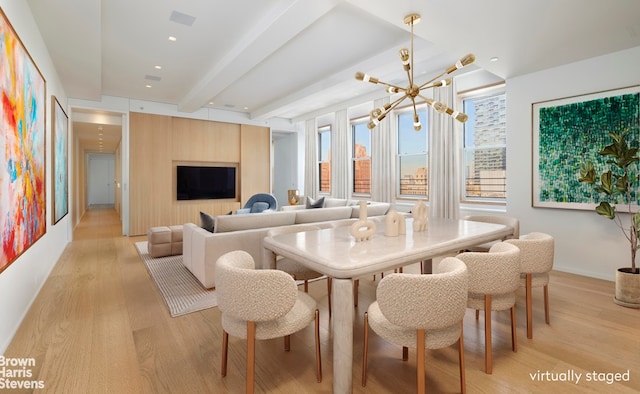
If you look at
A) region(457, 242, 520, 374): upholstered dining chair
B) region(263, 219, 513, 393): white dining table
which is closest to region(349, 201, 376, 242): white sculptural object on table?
region(263, 219, 513, 393): white dining table

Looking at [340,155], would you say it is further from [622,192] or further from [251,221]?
[622,192]

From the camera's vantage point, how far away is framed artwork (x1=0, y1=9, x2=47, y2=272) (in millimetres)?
2061

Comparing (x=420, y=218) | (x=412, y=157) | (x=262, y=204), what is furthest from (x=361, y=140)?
(x=420, y=218)

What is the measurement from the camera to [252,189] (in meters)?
8.26

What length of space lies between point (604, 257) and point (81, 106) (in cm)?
875

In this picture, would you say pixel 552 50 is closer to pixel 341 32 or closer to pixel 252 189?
pixel 341 32

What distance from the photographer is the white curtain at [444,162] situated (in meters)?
5.12

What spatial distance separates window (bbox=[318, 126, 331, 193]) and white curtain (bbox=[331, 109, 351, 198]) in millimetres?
739

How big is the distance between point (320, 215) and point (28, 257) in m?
2.99

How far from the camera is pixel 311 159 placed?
855cm

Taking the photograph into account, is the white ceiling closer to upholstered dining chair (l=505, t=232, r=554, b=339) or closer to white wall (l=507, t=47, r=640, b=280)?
white wall (l=507, t=47, r=640, b=280)

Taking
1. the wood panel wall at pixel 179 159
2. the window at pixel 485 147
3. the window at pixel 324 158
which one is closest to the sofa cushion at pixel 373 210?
the window at pixel 485 147

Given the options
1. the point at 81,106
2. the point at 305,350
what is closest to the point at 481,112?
the point at 305,350

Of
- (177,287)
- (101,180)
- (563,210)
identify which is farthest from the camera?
(101,180)
